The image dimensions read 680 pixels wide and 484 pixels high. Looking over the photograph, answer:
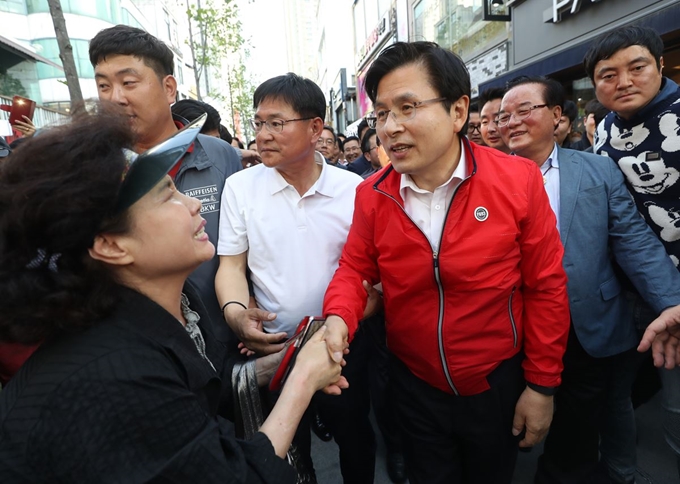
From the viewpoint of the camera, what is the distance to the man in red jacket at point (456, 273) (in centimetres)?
162

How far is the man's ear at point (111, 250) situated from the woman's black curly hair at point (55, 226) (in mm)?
18

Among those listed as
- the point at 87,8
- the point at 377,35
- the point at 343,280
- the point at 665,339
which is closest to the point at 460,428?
the point at 343,280

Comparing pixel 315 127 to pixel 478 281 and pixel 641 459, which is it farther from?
pixel 641 459

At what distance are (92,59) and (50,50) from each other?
75.8 ft

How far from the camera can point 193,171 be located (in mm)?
2357

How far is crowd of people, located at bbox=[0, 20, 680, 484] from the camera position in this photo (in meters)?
1.04

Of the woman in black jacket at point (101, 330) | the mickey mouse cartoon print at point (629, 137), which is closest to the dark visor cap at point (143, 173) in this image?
the woman in black jacket at point (101, 330)

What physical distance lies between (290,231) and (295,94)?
2.38 feet

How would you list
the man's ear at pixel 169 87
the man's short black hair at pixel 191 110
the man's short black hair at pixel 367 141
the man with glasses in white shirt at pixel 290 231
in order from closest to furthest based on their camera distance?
the man with glasses in white shirt at pixel 290 231 < the man's ear at pixel 169 87 < the man's short black hair at pixel 191 110 < the man's short black hair at pixel 367 141

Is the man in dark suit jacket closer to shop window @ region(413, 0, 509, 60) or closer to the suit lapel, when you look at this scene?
the suit lapel

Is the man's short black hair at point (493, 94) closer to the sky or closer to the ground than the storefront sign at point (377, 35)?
closer to the ground

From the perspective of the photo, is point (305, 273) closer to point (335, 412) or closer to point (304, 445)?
point (335, 412)

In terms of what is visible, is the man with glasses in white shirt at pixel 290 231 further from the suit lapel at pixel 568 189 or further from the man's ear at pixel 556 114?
the man's ear at pixel 556 114

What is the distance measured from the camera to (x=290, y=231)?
2.12 meters
